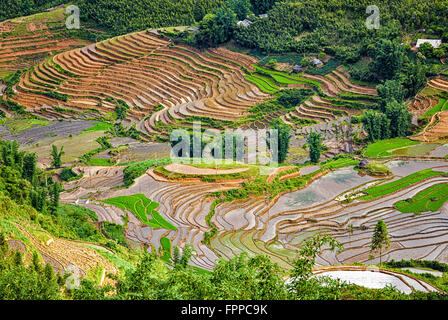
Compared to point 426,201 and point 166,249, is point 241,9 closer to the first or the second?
point 426,201

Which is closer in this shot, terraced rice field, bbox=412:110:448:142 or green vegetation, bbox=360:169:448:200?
green vegetation, bbox=360:169:448:200

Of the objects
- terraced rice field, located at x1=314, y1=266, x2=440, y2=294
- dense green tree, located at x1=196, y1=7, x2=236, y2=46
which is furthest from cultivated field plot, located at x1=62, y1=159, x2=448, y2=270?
dense green tree, located at x1=196, y1=7, x2=236, y2=46

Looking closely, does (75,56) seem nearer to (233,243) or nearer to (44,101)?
(44,101)

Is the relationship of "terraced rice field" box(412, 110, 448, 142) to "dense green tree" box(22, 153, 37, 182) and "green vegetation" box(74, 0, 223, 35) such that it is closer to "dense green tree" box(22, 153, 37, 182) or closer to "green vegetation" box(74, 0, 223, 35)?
"dense green tree" box(22, 153, 37, 182)

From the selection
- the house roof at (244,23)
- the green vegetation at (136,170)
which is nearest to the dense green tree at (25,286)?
the green vegetation at (136,170)

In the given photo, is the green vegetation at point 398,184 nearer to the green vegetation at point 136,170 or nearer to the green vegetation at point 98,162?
the green vegetation at point 136,170
